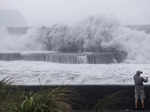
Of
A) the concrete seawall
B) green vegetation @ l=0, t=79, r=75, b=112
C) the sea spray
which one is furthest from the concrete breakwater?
green vegetation @ l=0, t=79, r=75, b=112

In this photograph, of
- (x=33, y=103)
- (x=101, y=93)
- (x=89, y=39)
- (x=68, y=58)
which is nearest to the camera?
(x=33, y=103)

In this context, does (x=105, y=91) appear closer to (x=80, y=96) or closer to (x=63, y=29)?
(x=80, y=96)

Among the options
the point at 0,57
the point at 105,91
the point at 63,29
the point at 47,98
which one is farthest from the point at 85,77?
the point at 63,29

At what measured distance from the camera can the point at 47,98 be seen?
2.94m


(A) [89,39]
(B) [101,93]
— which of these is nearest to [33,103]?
(B) [101,93]

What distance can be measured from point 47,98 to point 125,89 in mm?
3204

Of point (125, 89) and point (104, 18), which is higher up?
point (104, 18)

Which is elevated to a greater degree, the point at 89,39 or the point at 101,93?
the point at 89,39

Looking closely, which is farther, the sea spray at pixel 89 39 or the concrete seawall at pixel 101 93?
the sea spray at pixel 89 39

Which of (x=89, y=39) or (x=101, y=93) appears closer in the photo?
(x=101, y=93)

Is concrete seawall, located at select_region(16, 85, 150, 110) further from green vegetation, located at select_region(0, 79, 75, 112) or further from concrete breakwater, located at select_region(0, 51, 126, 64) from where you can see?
concrete breakwater, located at select_region(0, 51, 126, 64)

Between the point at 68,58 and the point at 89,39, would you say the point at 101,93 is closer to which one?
the point at 68,58

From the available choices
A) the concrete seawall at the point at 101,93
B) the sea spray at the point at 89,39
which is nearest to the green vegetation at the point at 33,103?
the concrete seawall at the point at 101,93

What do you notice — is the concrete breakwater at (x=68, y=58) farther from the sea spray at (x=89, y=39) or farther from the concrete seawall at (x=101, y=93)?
the concrete seawall at (x=101, y=93)
